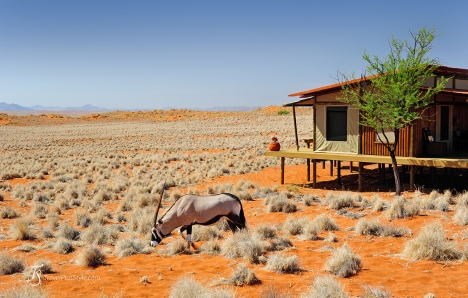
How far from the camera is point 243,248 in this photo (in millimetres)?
9141

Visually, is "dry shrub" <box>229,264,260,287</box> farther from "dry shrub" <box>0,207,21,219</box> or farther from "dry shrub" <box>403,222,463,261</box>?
"dry shrub" <box>0,207,21,219</box>

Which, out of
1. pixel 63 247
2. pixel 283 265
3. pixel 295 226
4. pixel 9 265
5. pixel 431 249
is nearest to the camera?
pixel 283 265

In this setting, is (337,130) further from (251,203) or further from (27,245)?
(27,245)

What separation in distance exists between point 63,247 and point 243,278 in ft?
16.8

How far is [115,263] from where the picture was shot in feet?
→ 30.5

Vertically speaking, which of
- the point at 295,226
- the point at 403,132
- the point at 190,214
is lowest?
the point at 295,226

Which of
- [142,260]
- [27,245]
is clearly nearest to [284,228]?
[142,260]

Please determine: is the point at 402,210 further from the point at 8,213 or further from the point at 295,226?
the point at 8,213

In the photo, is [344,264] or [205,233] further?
[205,233]

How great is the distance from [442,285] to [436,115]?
474 inches

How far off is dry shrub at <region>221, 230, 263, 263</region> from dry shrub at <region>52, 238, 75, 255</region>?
3.93m

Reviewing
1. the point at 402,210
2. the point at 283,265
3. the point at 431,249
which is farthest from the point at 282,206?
the point at 431,249

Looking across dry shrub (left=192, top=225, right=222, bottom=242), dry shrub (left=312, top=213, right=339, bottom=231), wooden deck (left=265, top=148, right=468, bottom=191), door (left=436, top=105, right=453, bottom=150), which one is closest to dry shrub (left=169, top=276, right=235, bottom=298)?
dry shrub (left=192, top=225, right=222, bottom=242)

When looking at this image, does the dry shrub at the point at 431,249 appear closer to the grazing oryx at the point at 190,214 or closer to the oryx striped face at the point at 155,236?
the grazing oryx at the point at 190,214
